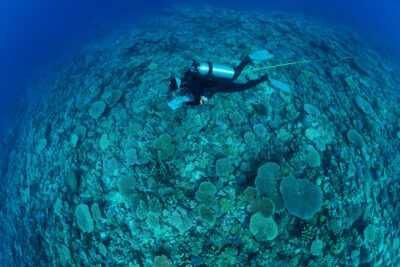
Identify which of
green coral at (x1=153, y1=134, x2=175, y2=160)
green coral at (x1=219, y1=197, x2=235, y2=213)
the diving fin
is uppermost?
the diving fin

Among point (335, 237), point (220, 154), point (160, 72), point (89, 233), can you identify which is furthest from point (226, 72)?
point (89, 233)

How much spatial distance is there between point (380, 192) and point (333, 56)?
6.44m

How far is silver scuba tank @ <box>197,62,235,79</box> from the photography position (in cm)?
499

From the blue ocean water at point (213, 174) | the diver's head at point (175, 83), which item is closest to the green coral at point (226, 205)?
the blue ocean water at point (213, 174)

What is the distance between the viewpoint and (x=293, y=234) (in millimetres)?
4699

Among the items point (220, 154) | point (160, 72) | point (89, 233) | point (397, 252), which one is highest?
point (160, 72)

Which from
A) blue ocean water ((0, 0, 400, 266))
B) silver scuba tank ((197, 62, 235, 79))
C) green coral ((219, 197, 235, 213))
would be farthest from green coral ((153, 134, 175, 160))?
silver scuba tank ((197, 62, 235, 79))

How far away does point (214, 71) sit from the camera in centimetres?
509

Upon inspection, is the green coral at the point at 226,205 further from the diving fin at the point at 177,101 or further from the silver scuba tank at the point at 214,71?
the silver scuba tank at the point at 214,71

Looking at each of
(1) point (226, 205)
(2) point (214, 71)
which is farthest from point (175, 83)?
(1) point (226, 205)

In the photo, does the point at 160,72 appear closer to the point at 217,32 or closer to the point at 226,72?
the point at 226,72

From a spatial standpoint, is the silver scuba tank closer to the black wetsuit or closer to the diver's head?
the black wetsuit

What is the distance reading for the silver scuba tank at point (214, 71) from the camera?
4992 mm

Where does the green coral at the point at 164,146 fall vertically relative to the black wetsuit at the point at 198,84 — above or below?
below
